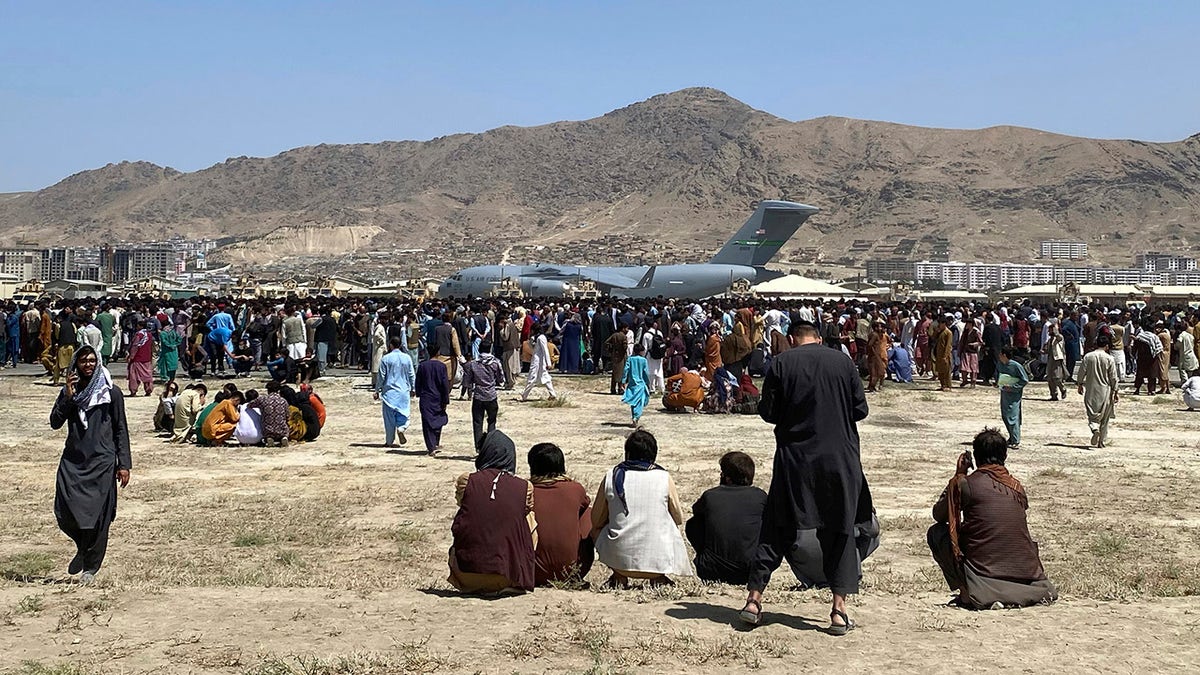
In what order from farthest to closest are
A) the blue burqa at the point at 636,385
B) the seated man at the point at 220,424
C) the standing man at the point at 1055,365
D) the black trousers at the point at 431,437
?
the standing man at the point at 1055,365 → the blue burqa at the point at 636,385 → the seated man at the point at 220,424 → the black trousers at the point at 431,437

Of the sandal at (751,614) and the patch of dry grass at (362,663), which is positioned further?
the sandal at (751,614)

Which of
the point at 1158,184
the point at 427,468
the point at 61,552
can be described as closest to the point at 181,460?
the point at 427,468

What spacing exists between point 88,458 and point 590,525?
320 centimetres

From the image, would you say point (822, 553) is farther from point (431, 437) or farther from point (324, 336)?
point (324, 336)

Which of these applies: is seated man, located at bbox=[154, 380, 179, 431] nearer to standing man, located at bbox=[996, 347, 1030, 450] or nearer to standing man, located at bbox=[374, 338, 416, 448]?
standing man, located at bbox=[374, 338, 416, 448]

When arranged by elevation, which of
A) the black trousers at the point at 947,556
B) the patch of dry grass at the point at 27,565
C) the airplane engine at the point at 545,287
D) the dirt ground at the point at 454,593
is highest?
the airplane engine at the point at 545,287

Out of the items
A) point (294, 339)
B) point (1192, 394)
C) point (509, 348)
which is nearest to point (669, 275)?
point (509, 348)

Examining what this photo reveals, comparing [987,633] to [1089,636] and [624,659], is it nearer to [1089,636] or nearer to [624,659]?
[1089,636]

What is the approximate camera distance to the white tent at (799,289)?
60.9 meters

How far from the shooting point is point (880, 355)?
20734mm

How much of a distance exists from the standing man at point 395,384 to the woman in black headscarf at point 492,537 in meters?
6.95

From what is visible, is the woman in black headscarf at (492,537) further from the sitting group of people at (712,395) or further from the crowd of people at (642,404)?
the sitting group of people at (712,395)

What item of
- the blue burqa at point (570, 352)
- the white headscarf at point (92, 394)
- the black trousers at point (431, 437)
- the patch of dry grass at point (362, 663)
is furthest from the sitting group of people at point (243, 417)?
the blue burqa at point (570, 352)

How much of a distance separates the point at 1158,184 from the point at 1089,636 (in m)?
202
